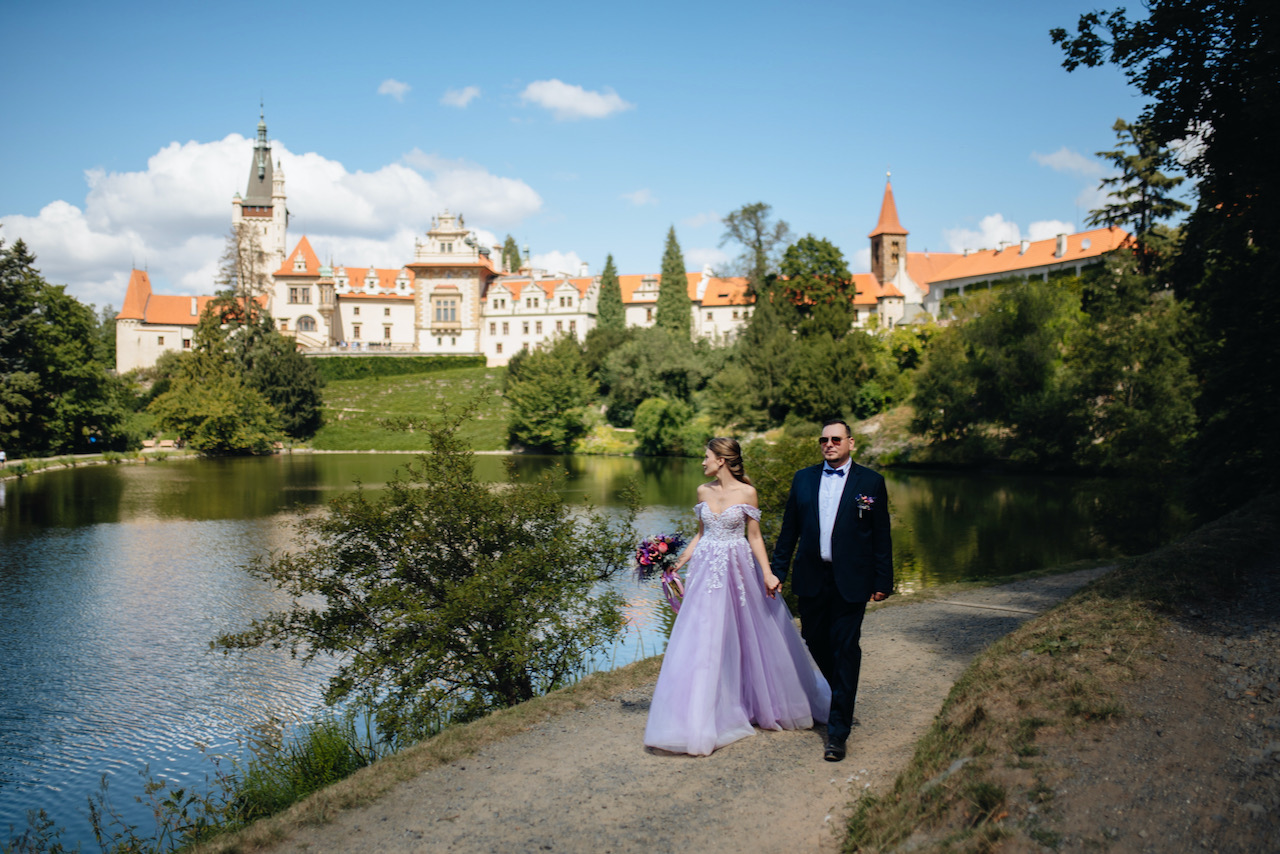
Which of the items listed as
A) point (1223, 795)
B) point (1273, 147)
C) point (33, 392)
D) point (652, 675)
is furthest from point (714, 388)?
point (1223, 795)

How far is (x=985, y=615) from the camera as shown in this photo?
29.9 feet

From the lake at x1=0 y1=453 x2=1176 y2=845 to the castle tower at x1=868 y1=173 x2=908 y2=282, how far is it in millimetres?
46509

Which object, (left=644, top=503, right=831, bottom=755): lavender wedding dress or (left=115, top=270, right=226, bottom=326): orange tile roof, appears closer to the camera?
(left=644, top=503, right=831, bottom=755): lavender wedding dress

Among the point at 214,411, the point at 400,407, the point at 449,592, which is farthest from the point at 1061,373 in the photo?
the point at 400,407

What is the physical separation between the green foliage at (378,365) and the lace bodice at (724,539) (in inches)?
2633

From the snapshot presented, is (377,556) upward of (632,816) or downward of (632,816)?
upward

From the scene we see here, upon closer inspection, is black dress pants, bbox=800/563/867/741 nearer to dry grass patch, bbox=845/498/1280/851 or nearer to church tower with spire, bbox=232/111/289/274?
dry grass patch, bbox=845/498/1280/851

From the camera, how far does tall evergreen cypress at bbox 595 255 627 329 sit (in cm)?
7238

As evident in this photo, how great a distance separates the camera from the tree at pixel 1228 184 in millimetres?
9586

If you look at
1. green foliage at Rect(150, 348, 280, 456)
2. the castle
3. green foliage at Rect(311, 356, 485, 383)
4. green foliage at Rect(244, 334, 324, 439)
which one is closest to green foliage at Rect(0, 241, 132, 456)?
green foliage at Rect(150, 348, 280, 456)

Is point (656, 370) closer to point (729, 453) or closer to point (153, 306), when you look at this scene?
point (729, 453)

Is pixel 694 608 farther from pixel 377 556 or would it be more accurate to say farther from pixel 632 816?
pixel 377 556

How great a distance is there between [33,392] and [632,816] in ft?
131

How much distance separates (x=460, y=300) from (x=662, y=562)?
73.6 metres
